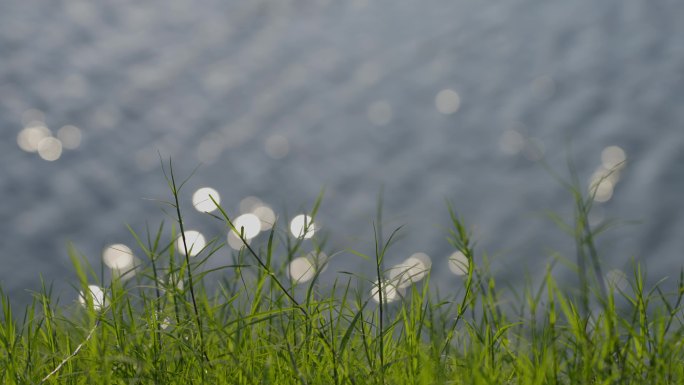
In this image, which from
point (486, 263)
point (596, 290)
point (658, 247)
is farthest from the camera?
point (658, 247)

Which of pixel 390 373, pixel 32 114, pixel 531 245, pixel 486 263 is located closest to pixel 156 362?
pixel 390 373

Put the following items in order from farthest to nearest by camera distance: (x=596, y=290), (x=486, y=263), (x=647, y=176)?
(x=647, y=176) < (x=486, y=263) < (x=596, y=290)

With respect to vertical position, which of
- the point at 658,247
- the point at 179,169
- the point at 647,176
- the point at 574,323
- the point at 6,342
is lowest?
the point at 574,323

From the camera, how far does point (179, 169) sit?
7301 millimetres

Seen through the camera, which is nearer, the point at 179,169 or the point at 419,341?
the point at 419,341

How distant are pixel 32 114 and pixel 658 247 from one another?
20.1 ft

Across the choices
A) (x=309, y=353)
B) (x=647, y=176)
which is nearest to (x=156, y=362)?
(x=309, y=353)

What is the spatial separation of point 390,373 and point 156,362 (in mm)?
375

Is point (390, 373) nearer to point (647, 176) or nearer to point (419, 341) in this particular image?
point (419, 341)

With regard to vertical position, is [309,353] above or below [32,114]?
below

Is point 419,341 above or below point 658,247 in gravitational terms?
below

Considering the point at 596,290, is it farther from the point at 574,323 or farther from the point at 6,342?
the point at 6,342

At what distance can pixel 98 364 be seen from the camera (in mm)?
1309

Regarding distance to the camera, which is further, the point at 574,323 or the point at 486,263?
the point at 486,263
